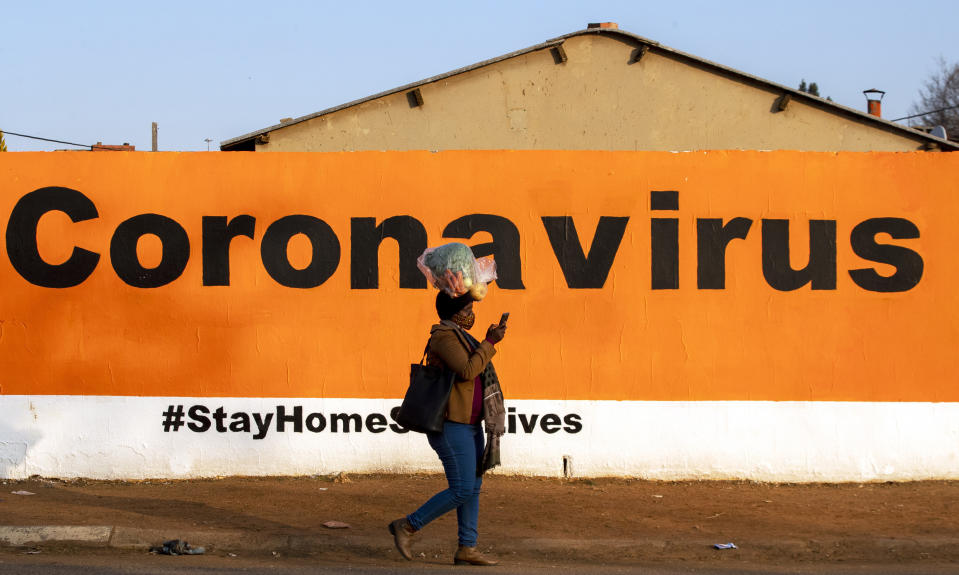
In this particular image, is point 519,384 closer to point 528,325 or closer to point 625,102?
point 528,325

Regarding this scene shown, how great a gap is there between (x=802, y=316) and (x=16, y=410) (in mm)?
6353

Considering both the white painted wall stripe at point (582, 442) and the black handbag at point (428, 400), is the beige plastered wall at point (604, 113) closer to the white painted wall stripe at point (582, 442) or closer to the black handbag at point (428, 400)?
the white painted wall stripe at point (582, 442)

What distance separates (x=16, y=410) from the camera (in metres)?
8.88

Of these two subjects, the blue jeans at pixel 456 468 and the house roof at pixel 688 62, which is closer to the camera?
the blue jeans at pixel 456 468

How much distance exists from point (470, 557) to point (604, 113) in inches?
526

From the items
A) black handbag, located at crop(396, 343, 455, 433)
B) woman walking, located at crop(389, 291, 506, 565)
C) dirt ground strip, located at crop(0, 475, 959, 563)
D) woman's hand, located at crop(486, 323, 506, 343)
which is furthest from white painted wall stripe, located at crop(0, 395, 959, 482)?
woman's hand, located at crop(486, 323, 506, 343)

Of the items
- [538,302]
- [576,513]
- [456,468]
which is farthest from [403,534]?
[538,302]

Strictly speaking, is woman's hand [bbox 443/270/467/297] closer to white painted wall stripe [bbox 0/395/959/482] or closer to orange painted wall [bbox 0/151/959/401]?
orange painted wall [bbox 0/151/959/401]

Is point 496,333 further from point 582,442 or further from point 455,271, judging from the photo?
point 582,442

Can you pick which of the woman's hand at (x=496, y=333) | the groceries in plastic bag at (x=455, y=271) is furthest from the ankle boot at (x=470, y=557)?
the groceries in plastic bag at (x=455, y=271)

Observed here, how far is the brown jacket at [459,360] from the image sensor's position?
5965 millimetres

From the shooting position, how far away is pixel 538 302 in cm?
888

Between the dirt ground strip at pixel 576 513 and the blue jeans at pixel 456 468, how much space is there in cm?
78

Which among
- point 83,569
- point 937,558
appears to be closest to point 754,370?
point 937,558
